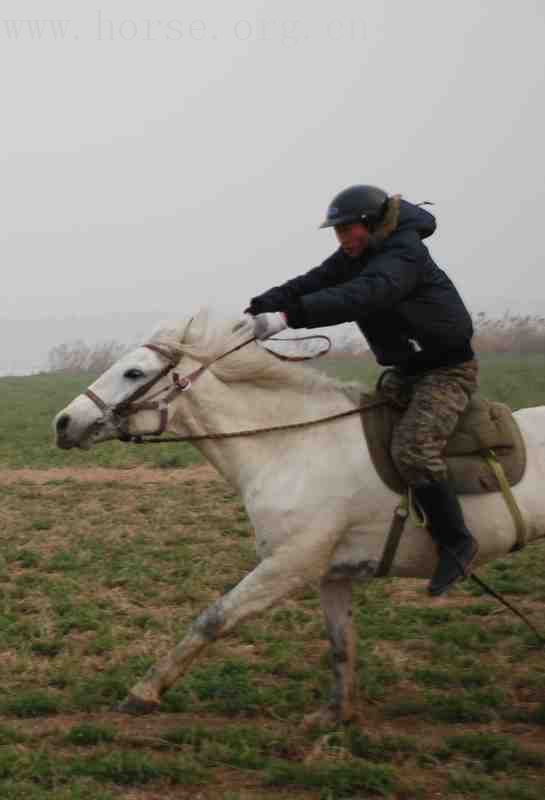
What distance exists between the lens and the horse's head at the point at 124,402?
509 centimetres

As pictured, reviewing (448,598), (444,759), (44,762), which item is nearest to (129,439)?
(44,762)

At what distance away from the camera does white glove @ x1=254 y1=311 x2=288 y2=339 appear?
196 inches

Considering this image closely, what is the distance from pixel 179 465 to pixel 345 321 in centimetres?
919

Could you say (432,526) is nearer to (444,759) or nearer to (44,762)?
(444,759)

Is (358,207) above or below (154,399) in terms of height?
above

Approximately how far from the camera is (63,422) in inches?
200

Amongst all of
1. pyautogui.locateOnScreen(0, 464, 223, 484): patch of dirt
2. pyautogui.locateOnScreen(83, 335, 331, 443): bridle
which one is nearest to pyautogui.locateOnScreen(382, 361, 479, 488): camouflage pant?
pyautogui.locateOnScreen(83, 335, 331, 443): bridle

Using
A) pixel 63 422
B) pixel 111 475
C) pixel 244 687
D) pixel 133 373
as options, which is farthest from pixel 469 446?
pixel 111 475

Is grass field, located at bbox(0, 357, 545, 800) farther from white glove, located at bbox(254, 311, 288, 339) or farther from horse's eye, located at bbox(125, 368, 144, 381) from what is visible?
white glove, located at bbox(254, 311, 288, 339)

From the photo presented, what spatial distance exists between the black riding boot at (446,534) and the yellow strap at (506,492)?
289 mm

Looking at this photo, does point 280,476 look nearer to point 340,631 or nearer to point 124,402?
point 124,402

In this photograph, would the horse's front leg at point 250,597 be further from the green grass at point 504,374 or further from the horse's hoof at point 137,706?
the green grass at point 504,374

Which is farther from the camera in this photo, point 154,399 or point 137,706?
point 154,399

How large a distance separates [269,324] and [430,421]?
3.22 ft
